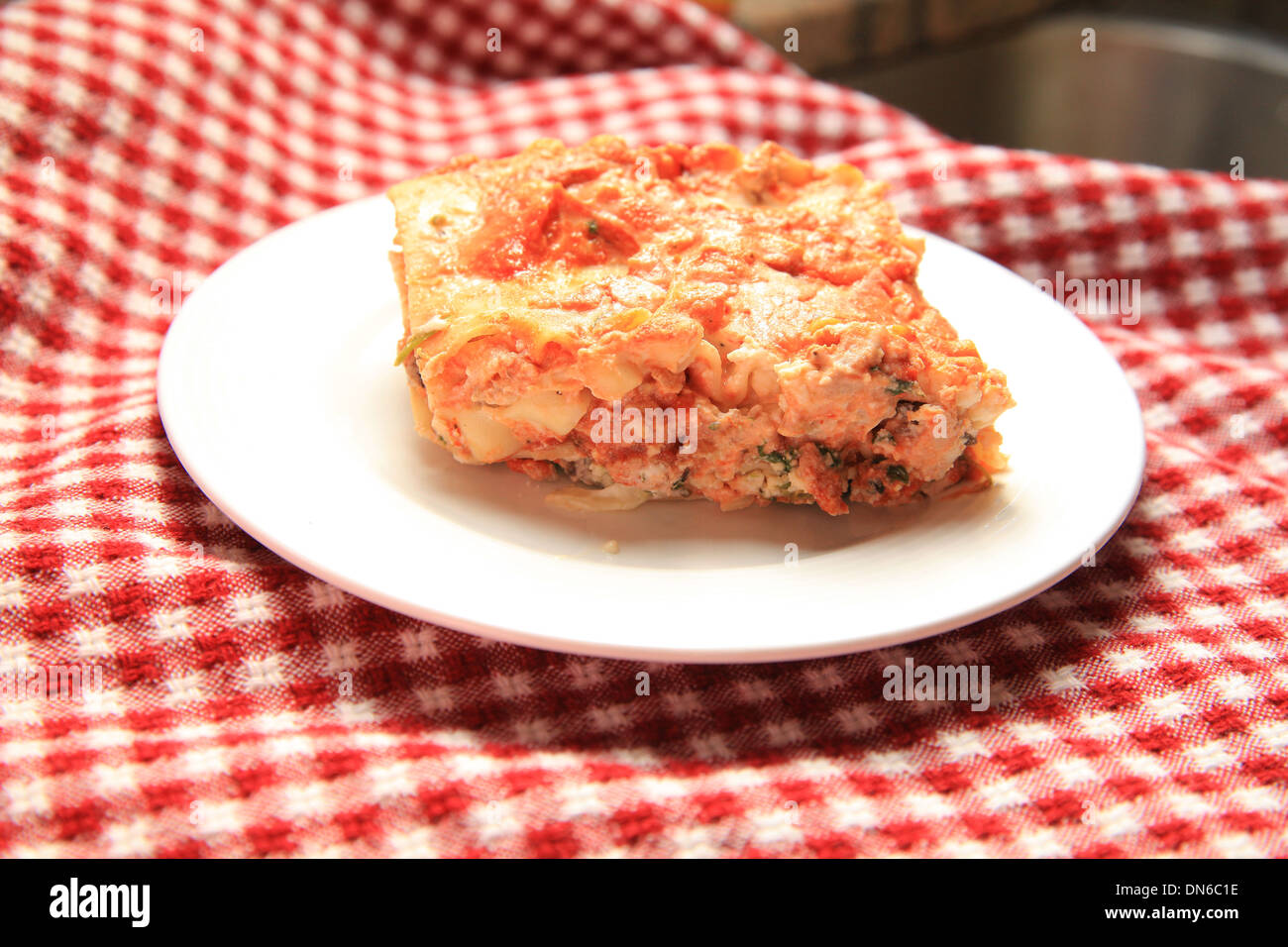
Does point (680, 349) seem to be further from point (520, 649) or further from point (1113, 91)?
point (1113, 91)

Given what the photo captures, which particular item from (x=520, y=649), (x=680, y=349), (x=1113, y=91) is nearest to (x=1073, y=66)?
(x=1113, y=91)

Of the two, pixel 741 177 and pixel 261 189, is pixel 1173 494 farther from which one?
pixel 261 189

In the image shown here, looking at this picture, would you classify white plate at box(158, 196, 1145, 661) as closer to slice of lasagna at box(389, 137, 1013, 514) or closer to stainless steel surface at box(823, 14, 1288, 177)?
slice of lasagna at box(389, 137, 1013, 514)

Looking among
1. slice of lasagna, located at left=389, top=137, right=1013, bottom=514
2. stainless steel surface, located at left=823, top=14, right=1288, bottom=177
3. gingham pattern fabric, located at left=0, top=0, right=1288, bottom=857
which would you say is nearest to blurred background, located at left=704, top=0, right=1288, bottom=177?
stainless steel surface, located at left=823, top=14, right=1288, bottom=177

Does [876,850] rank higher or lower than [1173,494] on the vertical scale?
lower
